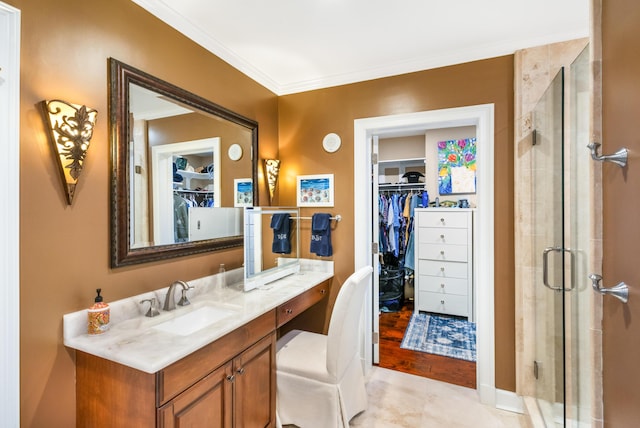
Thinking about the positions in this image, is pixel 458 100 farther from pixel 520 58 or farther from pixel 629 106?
pixel 629 106

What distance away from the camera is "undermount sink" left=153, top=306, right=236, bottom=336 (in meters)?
1.57

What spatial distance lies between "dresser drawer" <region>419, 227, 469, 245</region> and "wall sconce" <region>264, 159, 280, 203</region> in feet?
6.91

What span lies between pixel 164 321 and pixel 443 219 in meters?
3.29

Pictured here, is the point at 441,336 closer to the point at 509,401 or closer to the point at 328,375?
the point at 509,401

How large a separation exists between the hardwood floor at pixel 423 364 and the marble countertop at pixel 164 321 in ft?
4.15

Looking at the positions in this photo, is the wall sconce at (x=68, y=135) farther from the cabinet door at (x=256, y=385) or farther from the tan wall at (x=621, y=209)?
the tan wall at (x=621, y=209)

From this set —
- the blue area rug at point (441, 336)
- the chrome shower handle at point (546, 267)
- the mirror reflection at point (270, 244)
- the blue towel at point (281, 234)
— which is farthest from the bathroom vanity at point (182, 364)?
the blue area rug at point (441, 336)

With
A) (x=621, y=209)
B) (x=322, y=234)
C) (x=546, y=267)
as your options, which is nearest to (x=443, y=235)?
(x=322, y=234)

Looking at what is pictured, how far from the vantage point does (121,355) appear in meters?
1.15

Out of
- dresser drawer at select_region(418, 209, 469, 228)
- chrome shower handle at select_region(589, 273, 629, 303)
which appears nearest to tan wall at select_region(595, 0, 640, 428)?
chrome shower handle at select_region(589, 273, 629, 303)

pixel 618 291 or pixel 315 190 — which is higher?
pixel 315 190

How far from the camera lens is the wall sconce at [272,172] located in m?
2.72

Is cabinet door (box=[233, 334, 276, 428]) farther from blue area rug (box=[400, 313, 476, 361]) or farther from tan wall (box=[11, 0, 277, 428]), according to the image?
blue area rug (box=[400, 313, 476, 361])

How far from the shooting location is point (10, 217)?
1.15 m
